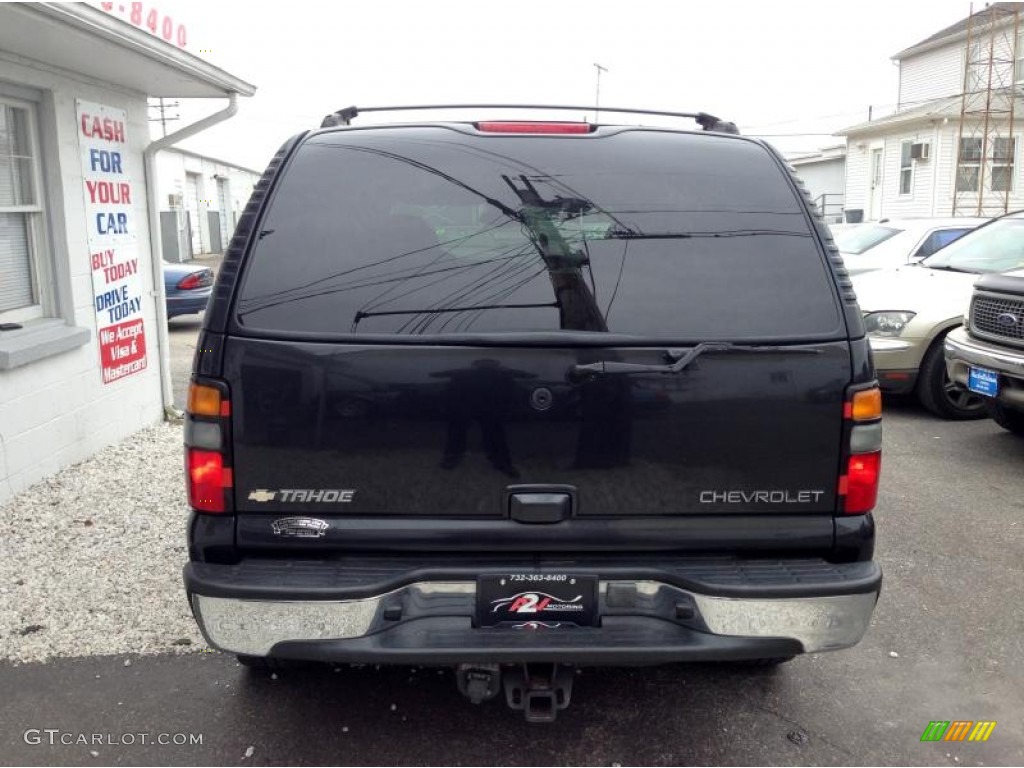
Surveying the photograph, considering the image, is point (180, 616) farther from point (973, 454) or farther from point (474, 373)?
point (973, 454)

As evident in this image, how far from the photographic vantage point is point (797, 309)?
8.30 feet

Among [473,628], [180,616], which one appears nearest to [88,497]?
[180,616]

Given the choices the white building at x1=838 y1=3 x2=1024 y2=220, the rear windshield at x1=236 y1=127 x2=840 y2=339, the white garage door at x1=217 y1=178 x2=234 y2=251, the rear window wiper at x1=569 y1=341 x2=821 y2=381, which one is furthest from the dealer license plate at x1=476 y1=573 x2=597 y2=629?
the white garage door at x1=217 y1=178 x2=234 y2=251

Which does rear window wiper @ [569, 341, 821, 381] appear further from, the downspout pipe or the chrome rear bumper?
the downspout pipe

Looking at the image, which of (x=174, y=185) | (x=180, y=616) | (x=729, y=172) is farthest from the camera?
(x=174, y=185)

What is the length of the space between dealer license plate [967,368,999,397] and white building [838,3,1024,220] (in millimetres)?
17611

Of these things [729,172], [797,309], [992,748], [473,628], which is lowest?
[992,748]

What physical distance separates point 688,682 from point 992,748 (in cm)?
101

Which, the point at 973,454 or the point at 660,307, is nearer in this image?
the point at 660,307

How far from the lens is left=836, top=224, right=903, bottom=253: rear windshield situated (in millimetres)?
10918

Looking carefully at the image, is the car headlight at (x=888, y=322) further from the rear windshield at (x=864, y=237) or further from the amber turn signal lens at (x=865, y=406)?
the amber turn signal lens at (x=865, y=406)

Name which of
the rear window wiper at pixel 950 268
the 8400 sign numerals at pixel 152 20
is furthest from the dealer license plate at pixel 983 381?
the 8400 sign numerals at pixel 152 20

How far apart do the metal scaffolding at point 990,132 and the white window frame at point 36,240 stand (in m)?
21.6

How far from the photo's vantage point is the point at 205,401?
2.44 metres
